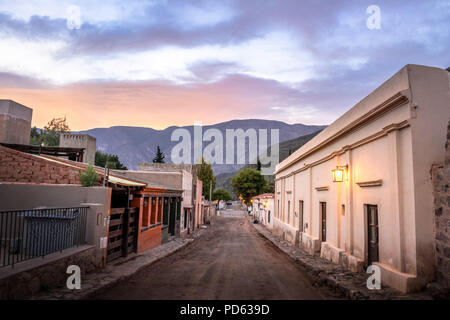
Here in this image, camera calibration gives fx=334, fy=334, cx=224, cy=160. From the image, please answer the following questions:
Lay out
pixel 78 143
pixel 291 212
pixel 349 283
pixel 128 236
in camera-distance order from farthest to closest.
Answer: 1. pixel 78 143
2. pixel 291 212
3. pixel 128 236
4. pixel 349 283

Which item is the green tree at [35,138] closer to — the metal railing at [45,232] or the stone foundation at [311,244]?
the stone foundation at [311,244]

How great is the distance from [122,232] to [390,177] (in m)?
8.90

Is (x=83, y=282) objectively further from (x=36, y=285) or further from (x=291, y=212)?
(x=291, y=212)

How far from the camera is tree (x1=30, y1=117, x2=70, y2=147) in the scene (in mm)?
42888

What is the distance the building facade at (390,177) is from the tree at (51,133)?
39.5m

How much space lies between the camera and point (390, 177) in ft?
26.1

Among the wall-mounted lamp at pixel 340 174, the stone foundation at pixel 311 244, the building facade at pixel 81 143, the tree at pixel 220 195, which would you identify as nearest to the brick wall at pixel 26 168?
the wall-mounted lamp at pixel 340 174

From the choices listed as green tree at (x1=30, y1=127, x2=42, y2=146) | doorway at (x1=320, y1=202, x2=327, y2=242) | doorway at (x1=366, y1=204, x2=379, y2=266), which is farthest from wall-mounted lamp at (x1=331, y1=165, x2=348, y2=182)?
green tree at (x1=30, y1=127, x2=42, y2=146)

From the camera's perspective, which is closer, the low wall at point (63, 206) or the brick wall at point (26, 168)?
the low wall at point (63, 206)

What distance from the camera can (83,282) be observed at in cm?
769

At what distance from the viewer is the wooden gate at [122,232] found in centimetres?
1083

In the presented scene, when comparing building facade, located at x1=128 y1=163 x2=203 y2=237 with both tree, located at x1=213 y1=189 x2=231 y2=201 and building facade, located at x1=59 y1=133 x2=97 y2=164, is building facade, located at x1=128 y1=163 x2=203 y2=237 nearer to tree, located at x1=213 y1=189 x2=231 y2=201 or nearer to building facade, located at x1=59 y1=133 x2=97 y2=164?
building facade, located at x1=59 y1=133 x2=97 y2=164
